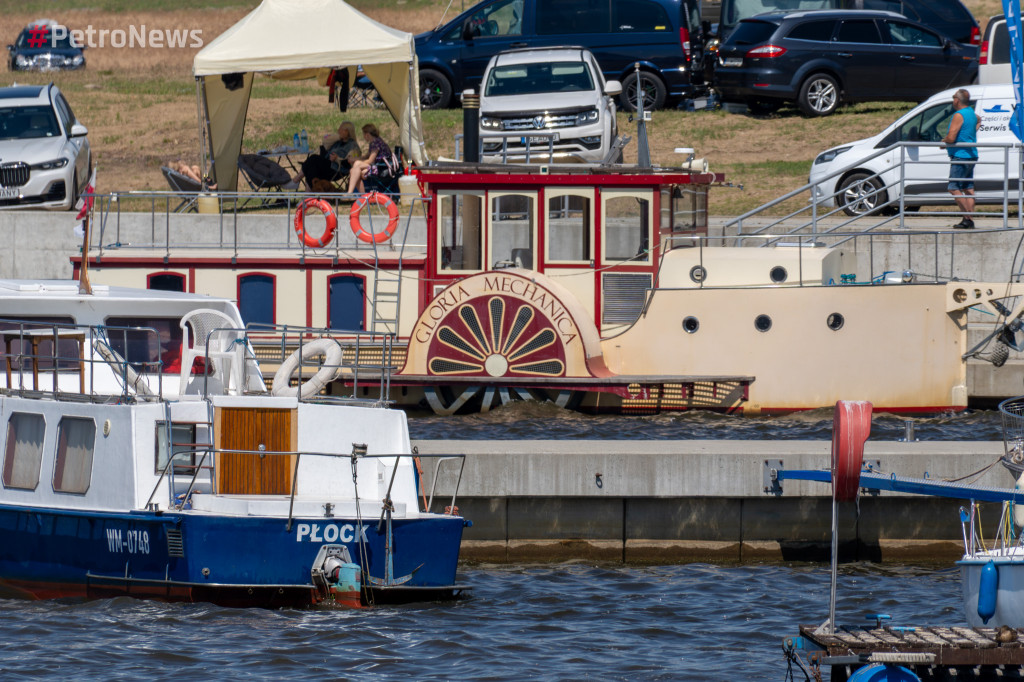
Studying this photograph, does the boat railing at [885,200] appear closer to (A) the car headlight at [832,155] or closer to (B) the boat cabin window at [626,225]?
(A) the car headlight at [832,155]

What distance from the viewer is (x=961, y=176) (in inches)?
936

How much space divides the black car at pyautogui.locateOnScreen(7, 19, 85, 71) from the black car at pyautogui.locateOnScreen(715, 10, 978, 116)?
22.8m

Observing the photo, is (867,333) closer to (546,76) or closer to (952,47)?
(546,76)

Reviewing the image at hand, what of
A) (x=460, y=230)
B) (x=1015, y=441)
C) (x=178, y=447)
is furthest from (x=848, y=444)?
(x=460, y=230)

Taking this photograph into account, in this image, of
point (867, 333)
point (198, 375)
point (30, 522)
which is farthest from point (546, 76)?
point (30, 522)

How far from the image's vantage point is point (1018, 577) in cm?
1066

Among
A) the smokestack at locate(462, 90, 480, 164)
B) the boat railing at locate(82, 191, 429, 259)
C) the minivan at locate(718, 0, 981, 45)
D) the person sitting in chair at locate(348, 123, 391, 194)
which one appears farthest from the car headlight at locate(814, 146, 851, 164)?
the minivan at locate(718, 0, 981, 45)

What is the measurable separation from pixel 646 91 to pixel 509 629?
23.1m

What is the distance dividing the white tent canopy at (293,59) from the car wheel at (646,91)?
727cm

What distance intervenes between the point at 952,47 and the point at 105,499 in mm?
24550

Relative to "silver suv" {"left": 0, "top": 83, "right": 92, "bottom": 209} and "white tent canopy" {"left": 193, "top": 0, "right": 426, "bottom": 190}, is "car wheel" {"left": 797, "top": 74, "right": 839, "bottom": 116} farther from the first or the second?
"silver suv" {"left": 0, "top": 83, "right": 92, "bottom": 209}

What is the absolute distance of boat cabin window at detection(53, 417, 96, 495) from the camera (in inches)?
515


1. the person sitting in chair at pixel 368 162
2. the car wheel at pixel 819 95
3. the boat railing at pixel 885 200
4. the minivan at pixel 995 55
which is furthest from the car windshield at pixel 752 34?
the person sitting in chair at pixel 368 162

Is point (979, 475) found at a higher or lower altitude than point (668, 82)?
lower
